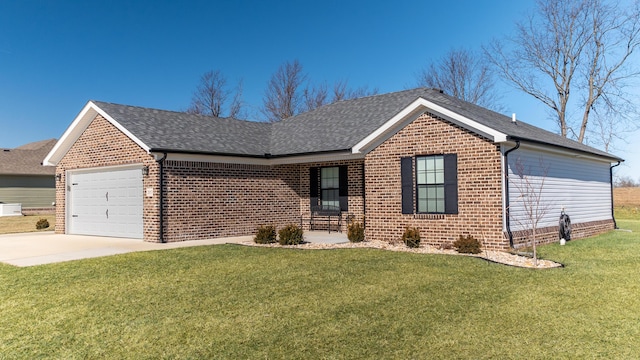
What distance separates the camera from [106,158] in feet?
50.7

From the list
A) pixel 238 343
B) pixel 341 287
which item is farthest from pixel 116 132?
pixel 238 343

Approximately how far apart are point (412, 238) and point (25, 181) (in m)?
31.4

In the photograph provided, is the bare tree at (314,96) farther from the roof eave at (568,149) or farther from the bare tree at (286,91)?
the roof eave at (568,149)

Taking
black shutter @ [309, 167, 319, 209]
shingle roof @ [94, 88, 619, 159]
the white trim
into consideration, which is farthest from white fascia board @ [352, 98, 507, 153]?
the white trim

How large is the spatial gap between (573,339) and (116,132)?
14.5 m

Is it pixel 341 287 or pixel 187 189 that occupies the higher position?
pixel 187 189

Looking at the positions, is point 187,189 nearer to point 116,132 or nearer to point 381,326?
point 116,132

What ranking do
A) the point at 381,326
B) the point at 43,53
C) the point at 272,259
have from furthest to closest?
the point at 43,53, the point at 272,259, the point at 381,326

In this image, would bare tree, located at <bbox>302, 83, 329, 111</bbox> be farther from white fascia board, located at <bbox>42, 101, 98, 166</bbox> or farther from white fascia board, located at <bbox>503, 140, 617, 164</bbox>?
white fascia board, located at <bbox>503, 140, 617, 164</bbox>

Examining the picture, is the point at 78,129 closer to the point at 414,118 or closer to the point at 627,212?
the point at 414,118

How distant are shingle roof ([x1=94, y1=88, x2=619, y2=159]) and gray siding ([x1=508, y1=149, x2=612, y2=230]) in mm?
629

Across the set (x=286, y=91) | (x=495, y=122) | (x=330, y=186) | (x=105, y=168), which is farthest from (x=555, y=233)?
(x=286, y=91)

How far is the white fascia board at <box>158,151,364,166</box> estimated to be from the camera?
1408cm

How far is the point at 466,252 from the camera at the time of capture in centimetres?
1052
